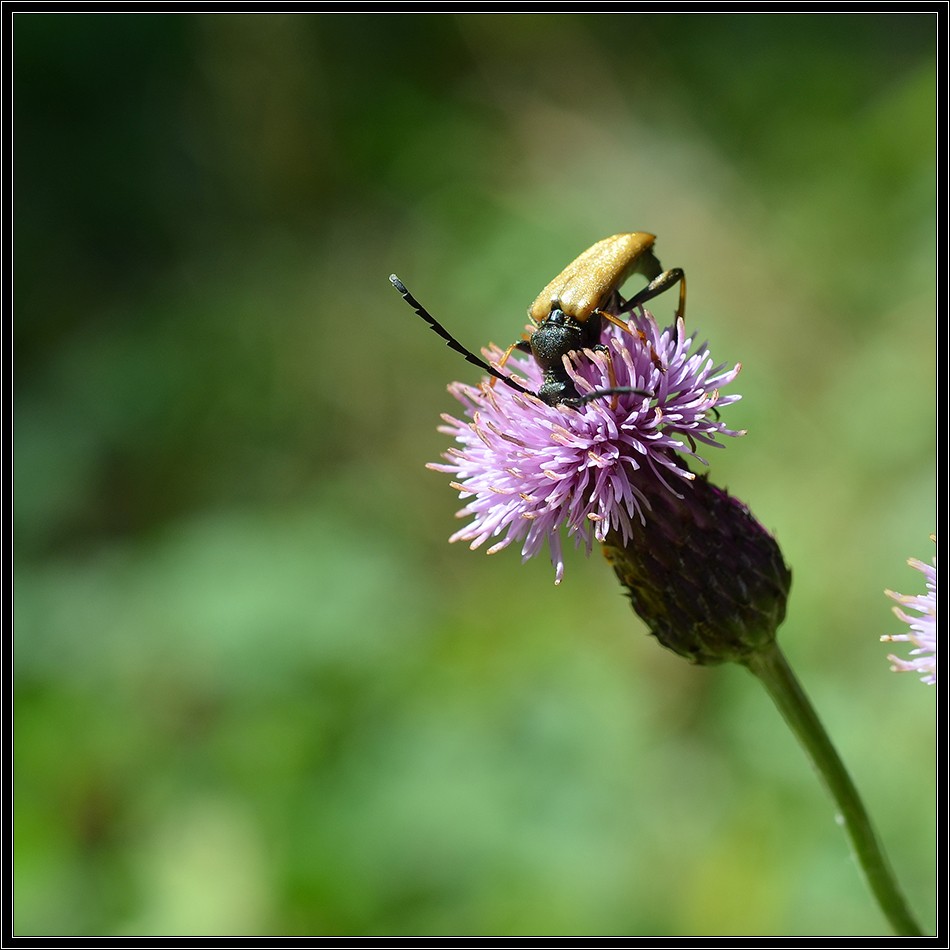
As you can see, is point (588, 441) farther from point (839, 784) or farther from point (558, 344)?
point (839, 784)

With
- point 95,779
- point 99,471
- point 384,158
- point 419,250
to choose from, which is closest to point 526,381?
point 95,779

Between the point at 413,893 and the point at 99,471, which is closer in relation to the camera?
the point at 413,893

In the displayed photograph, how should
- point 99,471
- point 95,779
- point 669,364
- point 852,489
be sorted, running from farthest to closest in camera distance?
1. point 99,471
2. point 852,489
3. point 95,779
4. point 669,364

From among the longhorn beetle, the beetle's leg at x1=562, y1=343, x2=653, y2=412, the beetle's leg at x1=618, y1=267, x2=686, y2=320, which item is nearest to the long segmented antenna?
the longhorn beetle

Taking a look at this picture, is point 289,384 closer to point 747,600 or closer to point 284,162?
point 284,162

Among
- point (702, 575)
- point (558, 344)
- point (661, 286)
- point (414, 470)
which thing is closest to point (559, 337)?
point (558, 344)

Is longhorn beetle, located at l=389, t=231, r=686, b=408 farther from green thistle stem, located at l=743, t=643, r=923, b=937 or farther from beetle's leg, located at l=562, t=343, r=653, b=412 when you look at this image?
green thistle stem, located at l=743, t=643, r=923, b=937

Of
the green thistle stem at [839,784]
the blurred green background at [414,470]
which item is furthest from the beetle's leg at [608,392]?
the blurred green background at [414,470]
